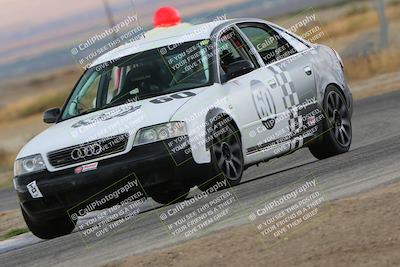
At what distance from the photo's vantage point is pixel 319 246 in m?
6.44

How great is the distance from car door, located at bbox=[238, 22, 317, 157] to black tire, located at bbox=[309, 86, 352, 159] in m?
0.30

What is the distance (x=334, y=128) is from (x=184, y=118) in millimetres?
2762

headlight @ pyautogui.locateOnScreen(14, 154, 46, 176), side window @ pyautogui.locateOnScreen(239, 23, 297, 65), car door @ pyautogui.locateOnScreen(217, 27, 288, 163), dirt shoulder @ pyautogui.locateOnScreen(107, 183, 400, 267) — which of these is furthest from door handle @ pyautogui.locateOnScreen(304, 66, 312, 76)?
dirt shoulder @ pyautogui.locateOnScreen(107, 183, 400, 267)

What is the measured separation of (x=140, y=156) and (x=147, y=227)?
0.79 m

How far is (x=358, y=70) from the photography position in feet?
90.5

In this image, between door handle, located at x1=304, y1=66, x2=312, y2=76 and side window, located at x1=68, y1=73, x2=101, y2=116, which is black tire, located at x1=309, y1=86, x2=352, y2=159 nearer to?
door handle, located at x1=304, y1=66, x2=312, y2=76

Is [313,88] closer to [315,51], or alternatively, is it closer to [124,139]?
[315,51]

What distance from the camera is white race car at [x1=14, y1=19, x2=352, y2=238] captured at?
8.86 metres

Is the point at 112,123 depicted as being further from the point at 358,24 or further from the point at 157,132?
the point at 358,24

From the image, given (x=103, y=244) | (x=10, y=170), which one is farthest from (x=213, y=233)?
(x=10, y=170)

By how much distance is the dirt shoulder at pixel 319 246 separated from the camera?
6157mm

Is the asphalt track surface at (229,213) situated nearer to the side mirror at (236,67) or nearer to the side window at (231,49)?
the side mirror at (236,67)

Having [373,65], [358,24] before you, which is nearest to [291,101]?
[373,65]

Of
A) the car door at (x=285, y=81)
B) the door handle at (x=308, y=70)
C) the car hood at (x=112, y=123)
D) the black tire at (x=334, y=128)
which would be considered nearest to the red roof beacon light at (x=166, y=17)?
the car door at (x=285, y=81)
